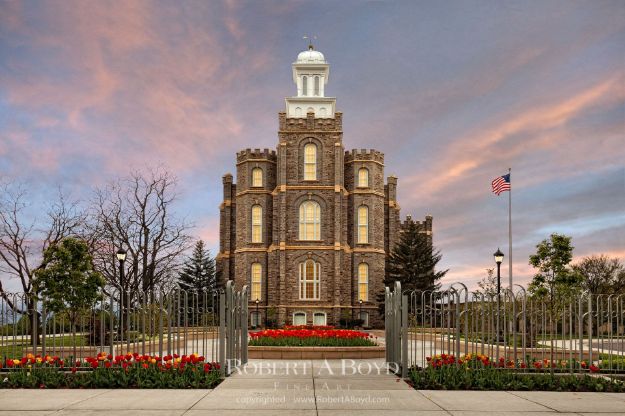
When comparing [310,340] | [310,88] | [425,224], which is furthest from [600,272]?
[310,340]

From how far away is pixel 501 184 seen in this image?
3759 cm

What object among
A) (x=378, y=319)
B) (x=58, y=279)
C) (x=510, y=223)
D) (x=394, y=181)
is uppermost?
(x=394, y=181)

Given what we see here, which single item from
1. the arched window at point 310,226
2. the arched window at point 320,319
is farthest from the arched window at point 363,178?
the arched window at point 320,319

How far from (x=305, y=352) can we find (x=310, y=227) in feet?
103

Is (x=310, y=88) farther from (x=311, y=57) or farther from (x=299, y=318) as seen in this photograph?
(x=299, y=318)

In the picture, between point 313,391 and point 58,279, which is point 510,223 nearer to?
point 58,279

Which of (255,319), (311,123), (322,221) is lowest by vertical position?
(255,319)

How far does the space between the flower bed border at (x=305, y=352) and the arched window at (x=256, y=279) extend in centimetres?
3141

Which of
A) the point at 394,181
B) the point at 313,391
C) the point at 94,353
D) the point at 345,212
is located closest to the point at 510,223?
the point at 345,212

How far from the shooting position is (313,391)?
12.0m

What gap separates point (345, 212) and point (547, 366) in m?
37.1

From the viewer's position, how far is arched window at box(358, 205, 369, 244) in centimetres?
5234

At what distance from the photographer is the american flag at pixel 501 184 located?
3738 cm

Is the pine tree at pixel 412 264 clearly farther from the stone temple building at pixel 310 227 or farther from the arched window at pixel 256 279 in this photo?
the arched window at pixel 256 279
